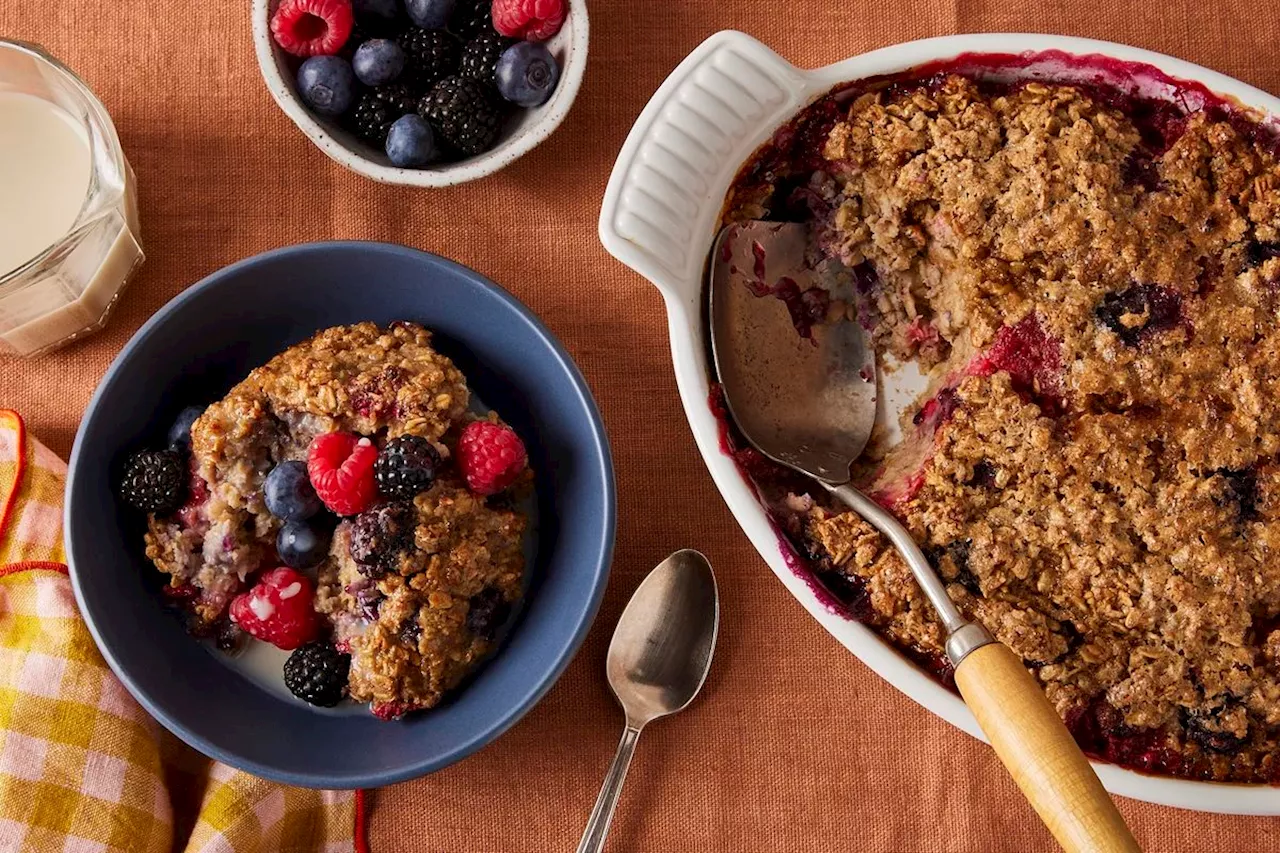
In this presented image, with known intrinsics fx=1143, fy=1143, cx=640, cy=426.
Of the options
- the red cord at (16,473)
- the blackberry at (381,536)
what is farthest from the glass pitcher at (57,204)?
the blackberry at (381,536)

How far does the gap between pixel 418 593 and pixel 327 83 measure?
0.80 m

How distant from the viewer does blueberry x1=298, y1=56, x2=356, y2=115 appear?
1.77 meters

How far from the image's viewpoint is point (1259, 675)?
1.59 metres

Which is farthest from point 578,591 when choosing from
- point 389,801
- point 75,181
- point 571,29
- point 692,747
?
point 75,181

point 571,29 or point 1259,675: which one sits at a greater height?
point 571,29

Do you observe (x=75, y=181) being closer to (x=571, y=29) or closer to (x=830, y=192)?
(x=571, y=29)

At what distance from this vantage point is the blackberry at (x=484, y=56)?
180cm

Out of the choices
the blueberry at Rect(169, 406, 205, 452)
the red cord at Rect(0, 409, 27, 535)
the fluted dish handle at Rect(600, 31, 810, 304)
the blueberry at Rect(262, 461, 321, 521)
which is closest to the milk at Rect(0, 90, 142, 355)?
the red cord at Rect(0, 409, 27, 535)

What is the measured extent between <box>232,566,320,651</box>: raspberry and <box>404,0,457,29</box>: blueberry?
88 centimetres

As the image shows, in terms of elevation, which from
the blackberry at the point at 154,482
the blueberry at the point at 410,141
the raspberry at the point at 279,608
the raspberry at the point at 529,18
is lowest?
the raspberry at the point at 279,608

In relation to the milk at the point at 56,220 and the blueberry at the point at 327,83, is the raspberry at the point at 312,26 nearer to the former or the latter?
the blueberry at the point at 327,83

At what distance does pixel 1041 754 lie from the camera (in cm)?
134

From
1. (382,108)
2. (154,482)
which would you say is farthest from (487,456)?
(382,108)

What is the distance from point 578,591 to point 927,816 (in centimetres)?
71
